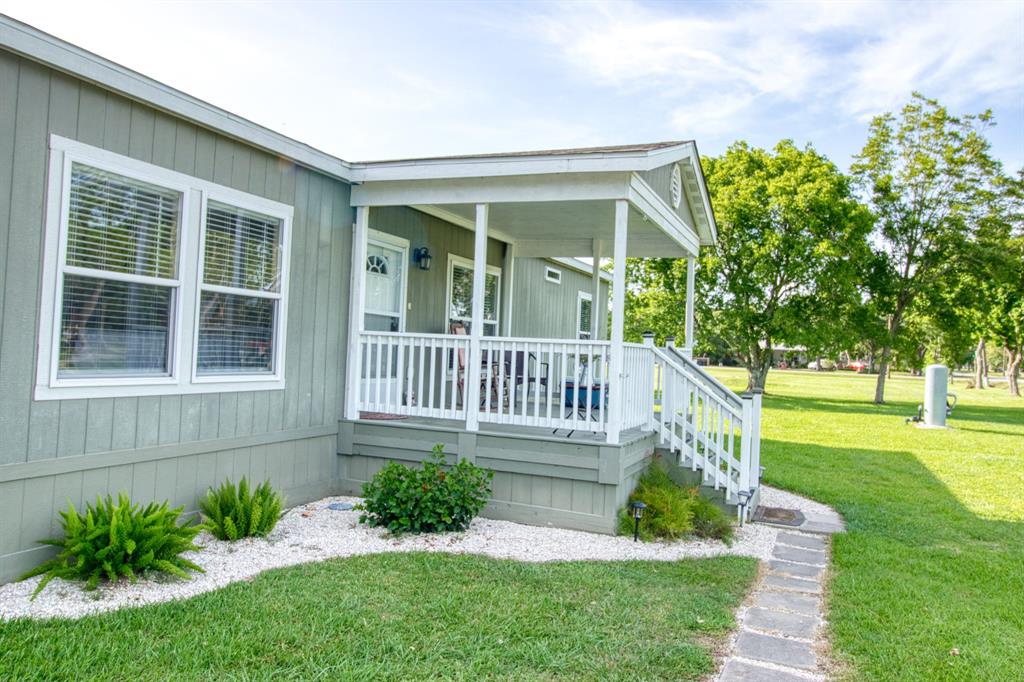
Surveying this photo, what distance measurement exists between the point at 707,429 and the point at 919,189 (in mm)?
19075

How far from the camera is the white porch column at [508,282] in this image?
9588mm

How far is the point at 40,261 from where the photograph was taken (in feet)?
12.7

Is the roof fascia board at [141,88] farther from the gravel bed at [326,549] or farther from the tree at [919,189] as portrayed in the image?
the tree at [919,189]

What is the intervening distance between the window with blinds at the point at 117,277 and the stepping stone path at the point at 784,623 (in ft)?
13.1

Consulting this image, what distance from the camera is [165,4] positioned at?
24.1 ft

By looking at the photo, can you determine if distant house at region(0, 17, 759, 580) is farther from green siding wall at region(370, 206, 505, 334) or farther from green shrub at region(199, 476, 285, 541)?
green shrub at region(199, 476, 285, 541)

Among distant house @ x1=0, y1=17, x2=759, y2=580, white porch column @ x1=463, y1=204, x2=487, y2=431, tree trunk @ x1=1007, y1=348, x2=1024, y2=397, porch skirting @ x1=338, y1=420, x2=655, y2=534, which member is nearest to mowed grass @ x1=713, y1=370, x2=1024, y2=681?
distant house @ x1=0, y1=17, x2=759, y2=580

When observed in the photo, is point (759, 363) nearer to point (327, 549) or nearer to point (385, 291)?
point (385, 291)

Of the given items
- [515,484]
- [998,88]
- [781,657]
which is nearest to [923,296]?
[998,88]

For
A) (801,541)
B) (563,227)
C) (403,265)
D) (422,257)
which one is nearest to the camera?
(801,541)

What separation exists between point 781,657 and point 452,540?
8.14ft

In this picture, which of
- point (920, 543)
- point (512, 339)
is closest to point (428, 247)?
point (512, 339)

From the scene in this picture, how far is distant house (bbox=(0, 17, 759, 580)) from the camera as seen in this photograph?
153 inches

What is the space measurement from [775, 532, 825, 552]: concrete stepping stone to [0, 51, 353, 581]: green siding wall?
406cm
